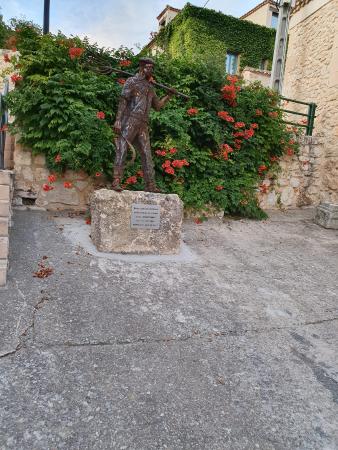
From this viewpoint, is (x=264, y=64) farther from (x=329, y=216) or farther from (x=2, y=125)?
(x=2, y=125)

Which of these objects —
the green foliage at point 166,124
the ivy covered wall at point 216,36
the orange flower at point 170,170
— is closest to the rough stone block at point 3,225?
the green foliage at point 166,124

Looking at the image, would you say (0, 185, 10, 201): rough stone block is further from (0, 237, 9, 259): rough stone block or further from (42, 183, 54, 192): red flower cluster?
(42, 183, 54, 192): red flower cluster

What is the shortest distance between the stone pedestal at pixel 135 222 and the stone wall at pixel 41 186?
4.31 feet

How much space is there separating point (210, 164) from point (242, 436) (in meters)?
4.30

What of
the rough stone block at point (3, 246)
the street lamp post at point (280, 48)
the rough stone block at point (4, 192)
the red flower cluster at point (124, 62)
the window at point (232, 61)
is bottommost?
the rough stone block at point (3, 246)

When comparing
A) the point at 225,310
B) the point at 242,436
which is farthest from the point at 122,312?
the point at 242,436

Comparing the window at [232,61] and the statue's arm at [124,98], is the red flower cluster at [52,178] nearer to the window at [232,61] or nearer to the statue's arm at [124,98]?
the statue's arm at [124,98]

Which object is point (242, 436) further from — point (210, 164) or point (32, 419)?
point (210, 164)

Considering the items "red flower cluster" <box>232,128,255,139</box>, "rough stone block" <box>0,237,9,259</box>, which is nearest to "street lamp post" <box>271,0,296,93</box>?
"red flower cluster" <box>232,128,255,139</box>

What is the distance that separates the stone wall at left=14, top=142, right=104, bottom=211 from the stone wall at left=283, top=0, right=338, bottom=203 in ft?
15.2

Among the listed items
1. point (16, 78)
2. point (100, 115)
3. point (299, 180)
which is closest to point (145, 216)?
point (100, 115)

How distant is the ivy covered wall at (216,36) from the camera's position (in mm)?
15625

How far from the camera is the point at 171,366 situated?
2.11m

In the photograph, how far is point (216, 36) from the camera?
53.5 feet
